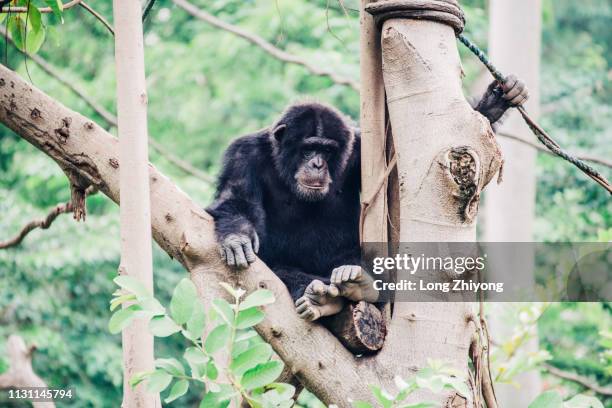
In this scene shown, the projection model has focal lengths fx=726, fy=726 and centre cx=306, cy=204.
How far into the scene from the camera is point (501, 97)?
3.37 m

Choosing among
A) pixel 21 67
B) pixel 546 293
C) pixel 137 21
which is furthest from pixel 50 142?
pixel 21 67

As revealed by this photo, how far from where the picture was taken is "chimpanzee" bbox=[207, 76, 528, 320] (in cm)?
379

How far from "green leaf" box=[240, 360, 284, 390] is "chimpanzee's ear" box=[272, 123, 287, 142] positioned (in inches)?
90.8

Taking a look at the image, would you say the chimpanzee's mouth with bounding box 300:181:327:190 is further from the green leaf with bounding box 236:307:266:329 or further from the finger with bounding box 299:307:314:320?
the green leaf with bounding box 236:307:266:329

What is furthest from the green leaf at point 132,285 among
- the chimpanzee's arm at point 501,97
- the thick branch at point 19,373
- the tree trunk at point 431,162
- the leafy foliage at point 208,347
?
the thick branch at point 19,373

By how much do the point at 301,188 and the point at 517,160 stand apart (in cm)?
507

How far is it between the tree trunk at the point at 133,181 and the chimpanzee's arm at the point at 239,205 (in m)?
0.50

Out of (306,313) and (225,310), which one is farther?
(306,313)

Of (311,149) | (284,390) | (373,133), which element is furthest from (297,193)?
(284,390)

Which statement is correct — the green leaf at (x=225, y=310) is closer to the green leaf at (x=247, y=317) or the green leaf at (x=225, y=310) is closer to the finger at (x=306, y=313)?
the green leaf at (x=247, y=317)

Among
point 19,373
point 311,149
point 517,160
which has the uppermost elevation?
point 517,160

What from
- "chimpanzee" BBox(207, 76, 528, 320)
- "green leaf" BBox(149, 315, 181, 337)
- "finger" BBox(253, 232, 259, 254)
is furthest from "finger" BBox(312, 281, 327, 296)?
"green leaf" BBox(149, 315, 181, 337)

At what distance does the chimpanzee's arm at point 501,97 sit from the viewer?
3.21 metres

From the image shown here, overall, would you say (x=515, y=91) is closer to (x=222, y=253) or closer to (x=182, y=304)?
(x=222, y=253)
